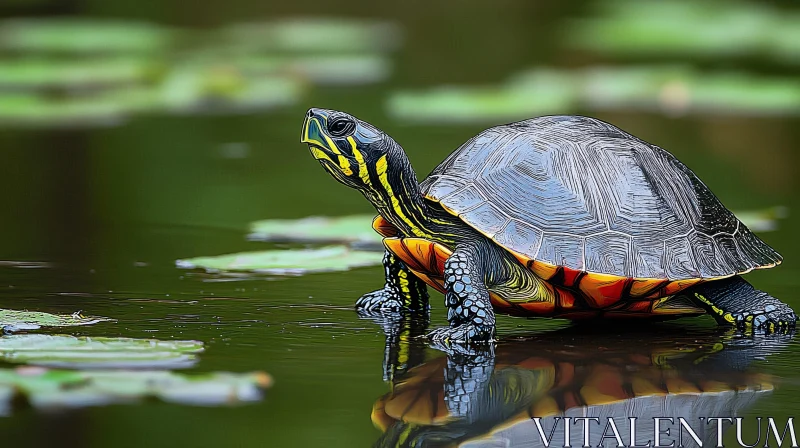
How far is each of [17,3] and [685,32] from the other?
419 inches

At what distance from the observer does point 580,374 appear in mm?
3217

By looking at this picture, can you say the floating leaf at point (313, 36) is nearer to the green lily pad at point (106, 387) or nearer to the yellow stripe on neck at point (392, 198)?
the yellow stripe on neck at point (392, 198)

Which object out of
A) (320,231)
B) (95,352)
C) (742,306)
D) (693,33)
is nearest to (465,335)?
(742,306)

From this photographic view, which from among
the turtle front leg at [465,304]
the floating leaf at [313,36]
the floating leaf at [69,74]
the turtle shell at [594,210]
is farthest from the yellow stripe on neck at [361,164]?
the floating leaf at [313,36]

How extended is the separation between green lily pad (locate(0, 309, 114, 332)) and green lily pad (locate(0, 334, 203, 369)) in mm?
184

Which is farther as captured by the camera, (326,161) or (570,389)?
(326,161)

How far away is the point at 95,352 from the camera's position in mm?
3021

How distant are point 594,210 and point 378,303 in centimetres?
76

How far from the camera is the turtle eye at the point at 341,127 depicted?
3.66 metres

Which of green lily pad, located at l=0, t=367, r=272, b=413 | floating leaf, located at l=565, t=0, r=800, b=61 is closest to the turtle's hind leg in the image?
green lily pad, located at l=0, t=367, r=272, b=413

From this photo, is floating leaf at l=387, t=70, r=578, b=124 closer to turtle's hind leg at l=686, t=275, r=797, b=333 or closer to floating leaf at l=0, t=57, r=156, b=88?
floating leaf at l=0, t=57, r=156, b=88

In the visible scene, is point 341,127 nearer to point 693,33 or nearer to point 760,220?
point 760,220

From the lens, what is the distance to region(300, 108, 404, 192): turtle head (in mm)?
3650

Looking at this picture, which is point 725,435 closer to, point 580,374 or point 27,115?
point 580,374
